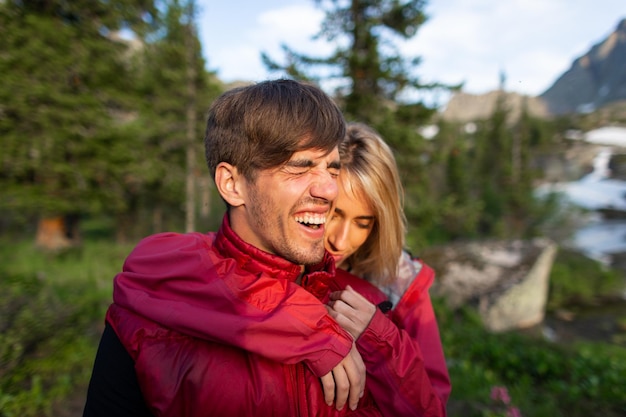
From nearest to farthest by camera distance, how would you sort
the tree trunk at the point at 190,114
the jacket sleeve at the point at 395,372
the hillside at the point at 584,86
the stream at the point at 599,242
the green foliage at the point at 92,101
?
the jacket sleeve at the point at 395,372 < the hillside at the point at 584,86 < the green foliage at the point at 92,101 < the tree trunk at the point at 190,114 < the stream at the point at 599,242

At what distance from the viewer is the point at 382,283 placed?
240 centimetres

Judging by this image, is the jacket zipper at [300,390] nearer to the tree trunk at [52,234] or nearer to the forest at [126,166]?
the forest at [126,166]

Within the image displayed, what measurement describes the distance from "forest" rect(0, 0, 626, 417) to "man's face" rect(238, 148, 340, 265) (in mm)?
3352

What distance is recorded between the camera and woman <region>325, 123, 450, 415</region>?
1.71 meters

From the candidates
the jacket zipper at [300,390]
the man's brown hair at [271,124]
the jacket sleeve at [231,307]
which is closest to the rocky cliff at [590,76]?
the man's brown hair at [271,124]

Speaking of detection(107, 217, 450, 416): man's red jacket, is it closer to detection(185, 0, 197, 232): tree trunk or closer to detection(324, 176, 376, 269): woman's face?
detection(324, 176, 376, 269): woman's face

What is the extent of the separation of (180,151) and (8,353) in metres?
13.5

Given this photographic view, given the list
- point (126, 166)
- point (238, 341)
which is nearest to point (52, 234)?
point (126, 166)

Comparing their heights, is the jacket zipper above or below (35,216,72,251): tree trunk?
above

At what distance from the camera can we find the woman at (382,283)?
5.59 ft

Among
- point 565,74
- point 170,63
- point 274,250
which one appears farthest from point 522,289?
point 170,63

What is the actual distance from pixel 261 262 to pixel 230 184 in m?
0.47

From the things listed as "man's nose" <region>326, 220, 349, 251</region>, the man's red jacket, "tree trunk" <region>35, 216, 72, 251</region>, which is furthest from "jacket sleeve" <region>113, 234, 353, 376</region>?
"tree trunk" <region>35, 216, 72, 251</region>

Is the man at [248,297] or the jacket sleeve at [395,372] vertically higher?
the man at [248,297]
